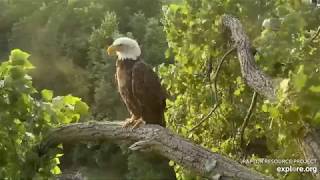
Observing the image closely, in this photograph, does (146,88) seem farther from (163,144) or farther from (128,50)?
(163,144)

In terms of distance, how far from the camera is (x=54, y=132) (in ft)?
11.5

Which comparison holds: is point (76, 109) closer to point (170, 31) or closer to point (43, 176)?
point (43, 176)

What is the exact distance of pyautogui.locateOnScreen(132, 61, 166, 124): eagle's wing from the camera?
3.88m

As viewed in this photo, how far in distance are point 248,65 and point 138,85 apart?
2.39 feet

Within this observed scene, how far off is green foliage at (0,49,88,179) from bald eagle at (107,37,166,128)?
0.58 metres

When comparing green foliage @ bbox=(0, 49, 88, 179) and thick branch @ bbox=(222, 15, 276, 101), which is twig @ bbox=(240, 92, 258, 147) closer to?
thick branch @ bbox=(222, 15, 276, 101)

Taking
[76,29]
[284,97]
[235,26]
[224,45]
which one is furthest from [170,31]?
[76,29]

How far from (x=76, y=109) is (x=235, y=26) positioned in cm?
130

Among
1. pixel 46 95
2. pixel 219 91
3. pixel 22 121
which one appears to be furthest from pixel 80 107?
pixel 219 91

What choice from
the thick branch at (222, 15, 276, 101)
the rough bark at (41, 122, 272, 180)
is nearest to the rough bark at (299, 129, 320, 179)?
the rough bark at (41, 122, 272, 180)

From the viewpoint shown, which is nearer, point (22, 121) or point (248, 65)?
point (22, 121)

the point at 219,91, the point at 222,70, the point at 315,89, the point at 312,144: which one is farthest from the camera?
the point at 219,91

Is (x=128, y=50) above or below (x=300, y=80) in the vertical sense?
above

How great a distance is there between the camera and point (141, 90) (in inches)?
154
